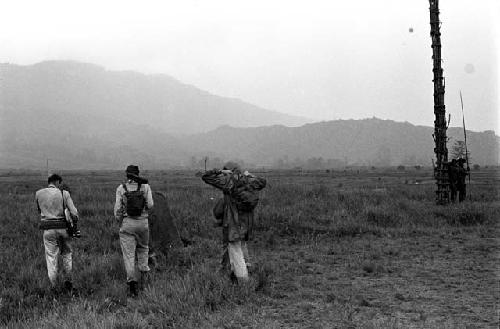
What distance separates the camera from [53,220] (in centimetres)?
740

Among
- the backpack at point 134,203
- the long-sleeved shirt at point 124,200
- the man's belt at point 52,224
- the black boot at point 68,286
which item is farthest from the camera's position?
the black boot at point 68,286

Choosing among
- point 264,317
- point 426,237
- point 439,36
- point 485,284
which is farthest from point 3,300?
point 439,36

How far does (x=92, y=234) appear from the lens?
39.0 ft

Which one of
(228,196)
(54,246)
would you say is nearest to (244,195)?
(228,196)

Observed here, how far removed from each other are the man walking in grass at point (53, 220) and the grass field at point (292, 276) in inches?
19.9

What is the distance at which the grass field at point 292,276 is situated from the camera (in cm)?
590

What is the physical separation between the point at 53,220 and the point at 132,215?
A: 1.55 m

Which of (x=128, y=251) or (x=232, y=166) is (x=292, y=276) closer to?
(x=232, y=166)

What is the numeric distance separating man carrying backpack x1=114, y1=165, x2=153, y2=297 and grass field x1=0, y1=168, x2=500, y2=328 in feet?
1.59

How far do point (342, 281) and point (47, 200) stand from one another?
18.0ft

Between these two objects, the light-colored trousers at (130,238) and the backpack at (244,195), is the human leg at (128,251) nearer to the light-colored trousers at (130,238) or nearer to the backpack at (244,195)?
the light-colored trousers at (130,238)

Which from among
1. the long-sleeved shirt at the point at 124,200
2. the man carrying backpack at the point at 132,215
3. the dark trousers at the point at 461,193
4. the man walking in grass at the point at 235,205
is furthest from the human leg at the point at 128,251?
the dark trousers at the point at 461,193

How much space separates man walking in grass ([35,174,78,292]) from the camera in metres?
7.39

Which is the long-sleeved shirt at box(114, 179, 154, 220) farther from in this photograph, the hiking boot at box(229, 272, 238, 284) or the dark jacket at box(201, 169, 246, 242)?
the hiking boot at box(229, 272, 238, 284)
